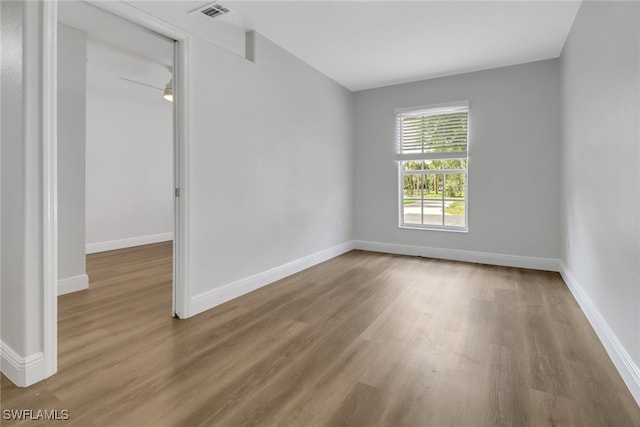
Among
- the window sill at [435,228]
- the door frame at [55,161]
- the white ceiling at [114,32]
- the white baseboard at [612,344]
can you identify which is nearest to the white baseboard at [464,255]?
the window sill at [435,228]

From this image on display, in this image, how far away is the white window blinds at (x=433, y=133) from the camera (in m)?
4.52

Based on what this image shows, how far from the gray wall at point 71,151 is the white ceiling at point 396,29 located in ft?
3.30

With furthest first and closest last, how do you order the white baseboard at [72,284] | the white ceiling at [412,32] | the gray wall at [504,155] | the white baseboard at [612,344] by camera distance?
1. the gray wall at [504,155]
2. the white baseboard at [72,284]
3. the white ceiling at [412,32]
4. the white baseboard at [612,344]

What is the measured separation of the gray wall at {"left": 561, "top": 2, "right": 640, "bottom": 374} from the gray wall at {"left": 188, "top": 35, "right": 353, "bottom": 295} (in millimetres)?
2729

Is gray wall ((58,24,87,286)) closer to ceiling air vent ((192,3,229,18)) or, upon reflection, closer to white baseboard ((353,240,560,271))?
ceiling air vent ((192,3,229,18))

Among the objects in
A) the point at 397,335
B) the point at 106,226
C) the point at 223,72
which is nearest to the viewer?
the point at 397,335

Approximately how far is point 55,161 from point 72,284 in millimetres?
2009

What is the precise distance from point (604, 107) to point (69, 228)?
4.52m

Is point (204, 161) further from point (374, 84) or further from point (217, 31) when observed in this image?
point (374, 84)

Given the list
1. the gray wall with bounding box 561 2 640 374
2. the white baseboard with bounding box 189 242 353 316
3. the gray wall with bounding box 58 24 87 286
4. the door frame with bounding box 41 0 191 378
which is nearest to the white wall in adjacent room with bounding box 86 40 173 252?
the gray wall with bounding box 58 24 87 286

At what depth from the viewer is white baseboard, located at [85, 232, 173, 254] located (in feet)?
17.0

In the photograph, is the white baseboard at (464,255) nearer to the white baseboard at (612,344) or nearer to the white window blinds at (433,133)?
the white baseboard at (612,344)

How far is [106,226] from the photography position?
214 inches

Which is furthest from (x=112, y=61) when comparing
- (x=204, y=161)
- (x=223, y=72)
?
(x=204, y=161)
